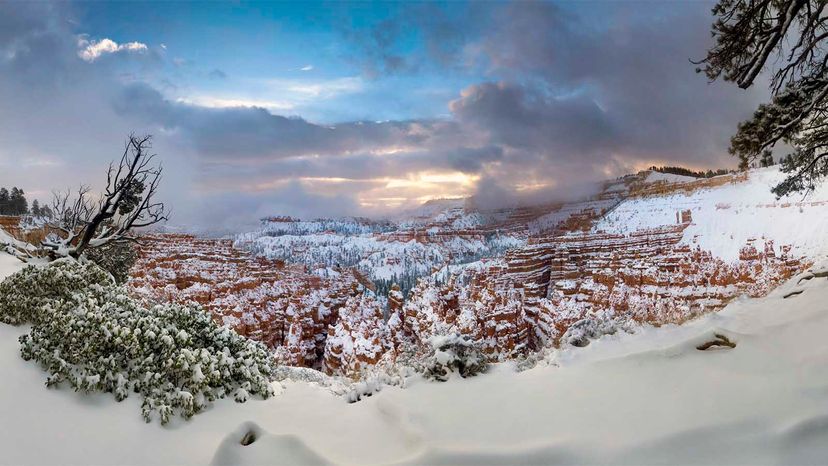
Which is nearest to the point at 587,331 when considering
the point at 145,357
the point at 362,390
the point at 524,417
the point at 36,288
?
the point at 524,417

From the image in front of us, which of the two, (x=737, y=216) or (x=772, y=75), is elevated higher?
(x=772, y=75)

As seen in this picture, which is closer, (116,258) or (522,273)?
(116,258)

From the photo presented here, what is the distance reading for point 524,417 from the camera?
345 cm

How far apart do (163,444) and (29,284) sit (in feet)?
12.3

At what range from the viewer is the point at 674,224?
1139 inches

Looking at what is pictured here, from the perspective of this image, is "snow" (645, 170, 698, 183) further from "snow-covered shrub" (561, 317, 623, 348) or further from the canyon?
"snow-covered shrub" (561, 317, 623, 348)

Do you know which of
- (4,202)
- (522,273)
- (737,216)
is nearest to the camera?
(737,216)

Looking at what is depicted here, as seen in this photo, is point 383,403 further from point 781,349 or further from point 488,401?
point 781,349

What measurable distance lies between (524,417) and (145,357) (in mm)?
3567

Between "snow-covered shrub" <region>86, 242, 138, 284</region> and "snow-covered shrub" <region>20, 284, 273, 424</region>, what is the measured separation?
743 centimetres

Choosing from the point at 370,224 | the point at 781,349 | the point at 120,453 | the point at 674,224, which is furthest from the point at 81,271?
the point at 370,224

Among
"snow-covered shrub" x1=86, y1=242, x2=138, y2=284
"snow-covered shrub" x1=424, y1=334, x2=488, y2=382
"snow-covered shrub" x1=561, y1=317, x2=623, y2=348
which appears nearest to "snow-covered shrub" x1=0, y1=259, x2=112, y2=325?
"snow-covered shrub" x1=424, y1=334, x2=488, y2=382

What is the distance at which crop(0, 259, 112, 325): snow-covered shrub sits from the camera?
17.3ft

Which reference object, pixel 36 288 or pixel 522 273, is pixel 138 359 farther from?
pixel 522 273
